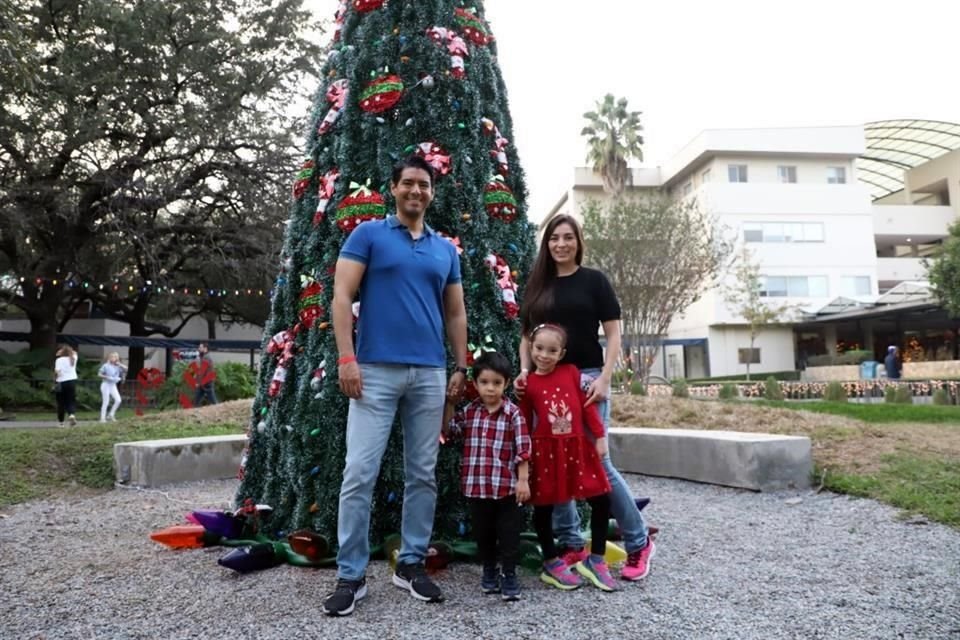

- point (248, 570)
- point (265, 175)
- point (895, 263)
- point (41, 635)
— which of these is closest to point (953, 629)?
point (248, 570)

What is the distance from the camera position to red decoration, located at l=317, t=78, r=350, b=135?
414 cm

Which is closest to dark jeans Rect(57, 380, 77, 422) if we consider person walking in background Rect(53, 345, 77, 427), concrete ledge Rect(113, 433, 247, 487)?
person walking in background Rect(53, 345, 77, 427)

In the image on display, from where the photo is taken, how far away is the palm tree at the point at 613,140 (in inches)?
1444

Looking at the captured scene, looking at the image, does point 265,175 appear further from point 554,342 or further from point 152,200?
point 554,342

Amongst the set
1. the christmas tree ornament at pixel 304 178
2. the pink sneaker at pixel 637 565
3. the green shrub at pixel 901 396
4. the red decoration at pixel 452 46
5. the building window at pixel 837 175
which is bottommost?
the pink sneaker at pixel 637 565

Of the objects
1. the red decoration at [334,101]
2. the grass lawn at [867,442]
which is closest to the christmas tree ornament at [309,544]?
the red decoration at [334,101]

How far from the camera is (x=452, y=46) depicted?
410 centimetres

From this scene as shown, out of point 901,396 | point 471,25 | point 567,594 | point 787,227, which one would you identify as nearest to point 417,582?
point 567,594

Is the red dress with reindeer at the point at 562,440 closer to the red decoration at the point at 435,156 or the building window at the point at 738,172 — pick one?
the red decoration at the point at 435,156

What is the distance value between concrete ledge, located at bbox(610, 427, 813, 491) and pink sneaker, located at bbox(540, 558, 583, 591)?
3453 millimetres

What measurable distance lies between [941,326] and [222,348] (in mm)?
35519

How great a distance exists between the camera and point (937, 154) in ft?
132

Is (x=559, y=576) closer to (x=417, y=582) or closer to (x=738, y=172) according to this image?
(x=417, y=582)

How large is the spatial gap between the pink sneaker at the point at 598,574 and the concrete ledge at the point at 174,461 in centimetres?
522
